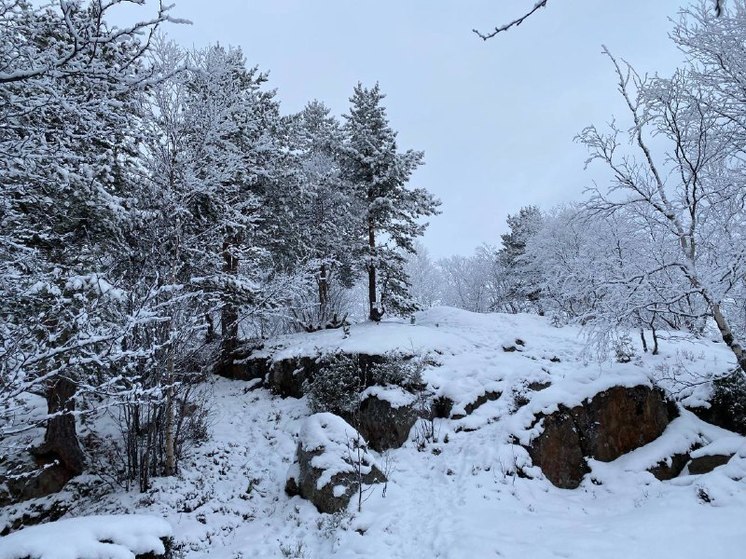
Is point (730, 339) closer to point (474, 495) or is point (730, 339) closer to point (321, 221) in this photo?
point (474, 495)

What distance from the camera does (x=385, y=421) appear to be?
10.3 meters

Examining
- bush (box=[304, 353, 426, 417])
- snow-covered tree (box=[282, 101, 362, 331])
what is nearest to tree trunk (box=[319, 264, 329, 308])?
snow-covered tree (box=[282, 101, 362, 331])

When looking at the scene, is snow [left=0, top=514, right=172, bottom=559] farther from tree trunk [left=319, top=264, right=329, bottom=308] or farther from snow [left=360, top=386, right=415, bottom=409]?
tree trunk [left=319, top=264, right=329, bottom=308]

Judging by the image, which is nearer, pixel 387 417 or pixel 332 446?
pixel 332 446

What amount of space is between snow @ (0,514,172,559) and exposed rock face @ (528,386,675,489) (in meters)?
7.30

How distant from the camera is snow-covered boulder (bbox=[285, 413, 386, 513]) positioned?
7.65 m

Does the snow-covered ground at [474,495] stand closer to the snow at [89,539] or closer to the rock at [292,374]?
the rock at [292,374]

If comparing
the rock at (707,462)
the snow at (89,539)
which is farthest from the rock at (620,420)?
the snow at (89,539)

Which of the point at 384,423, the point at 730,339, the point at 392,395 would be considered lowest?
the point at 384,423

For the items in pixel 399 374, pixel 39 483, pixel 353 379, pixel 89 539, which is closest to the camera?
pixel 89 539

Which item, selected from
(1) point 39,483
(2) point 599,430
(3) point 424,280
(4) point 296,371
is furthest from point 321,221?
(3) point 424,280

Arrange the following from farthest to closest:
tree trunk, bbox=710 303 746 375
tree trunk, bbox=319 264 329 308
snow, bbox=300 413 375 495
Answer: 1. tree trunk, bbox=319 264 329 308
2. snow, bbox=300 413 375 495
3. tree trunk, bbox=710 303 746 375

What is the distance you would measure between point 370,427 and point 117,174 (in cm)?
857

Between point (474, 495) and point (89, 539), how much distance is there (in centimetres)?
630
